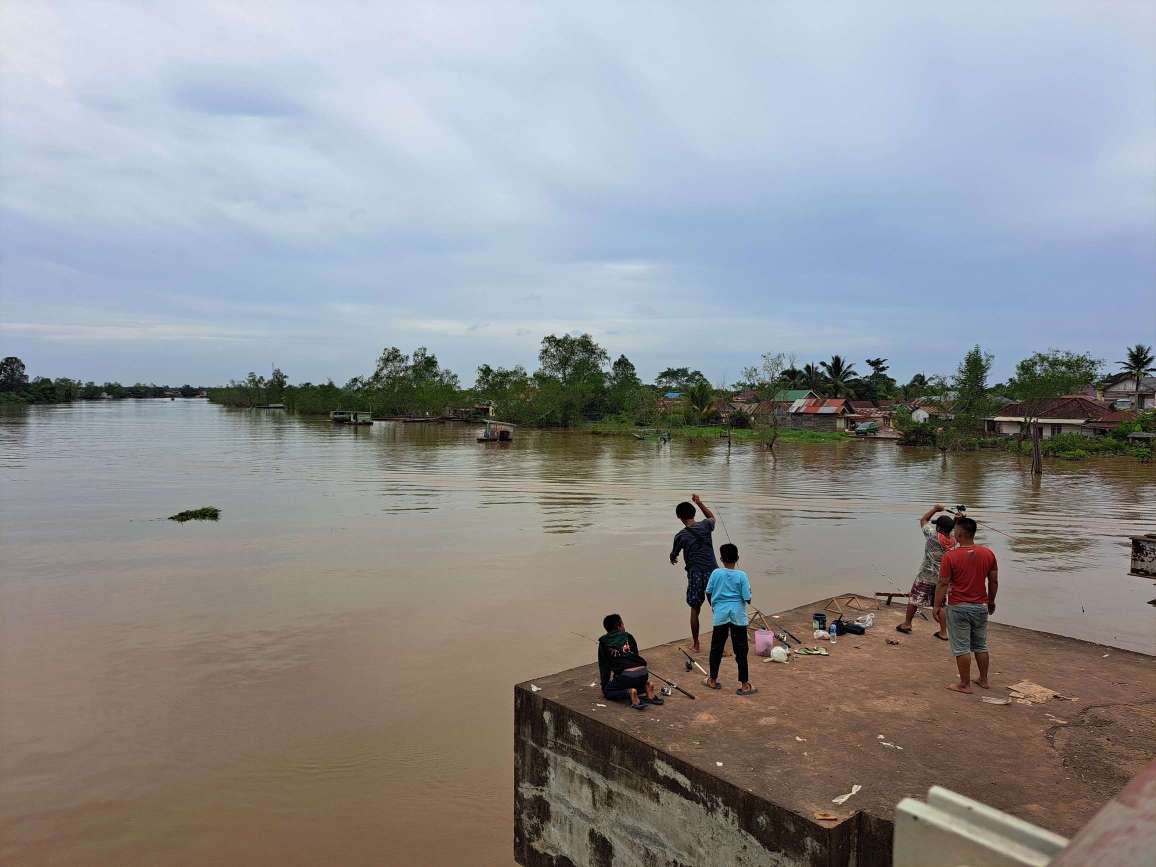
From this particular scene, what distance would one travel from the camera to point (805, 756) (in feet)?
16.4

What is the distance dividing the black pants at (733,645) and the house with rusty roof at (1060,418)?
4966cm

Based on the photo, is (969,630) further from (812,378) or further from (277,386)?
(277,386)

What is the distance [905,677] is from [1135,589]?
9.98 m

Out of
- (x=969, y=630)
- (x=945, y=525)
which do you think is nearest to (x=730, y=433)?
(x=945, y=525)

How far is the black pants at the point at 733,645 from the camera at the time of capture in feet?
20.0

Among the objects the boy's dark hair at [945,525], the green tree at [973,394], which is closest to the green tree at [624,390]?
the green tree at [973,394]

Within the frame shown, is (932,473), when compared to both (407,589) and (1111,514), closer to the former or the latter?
(1111,514)

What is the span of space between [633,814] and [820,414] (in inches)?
2534

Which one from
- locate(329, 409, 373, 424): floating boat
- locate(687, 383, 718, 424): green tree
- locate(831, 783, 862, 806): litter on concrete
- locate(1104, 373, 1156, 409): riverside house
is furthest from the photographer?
locate(329, 409, 373, 424): floating boat

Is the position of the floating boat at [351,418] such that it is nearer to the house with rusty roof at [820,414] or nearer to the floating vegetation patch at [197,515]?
the house with rusty roof at [820,414]

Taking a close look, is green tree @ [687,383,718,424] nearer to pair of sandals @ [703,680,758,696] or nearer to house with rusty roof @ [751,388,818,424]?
house with rusty roof @ [751,388,818,424]

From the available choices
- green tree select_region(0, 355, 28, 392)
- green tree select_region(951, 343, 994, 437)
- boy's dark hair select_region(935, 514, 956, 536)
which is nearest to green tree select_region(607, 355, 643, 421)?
green tree select_region(951, 343, 994, 437)

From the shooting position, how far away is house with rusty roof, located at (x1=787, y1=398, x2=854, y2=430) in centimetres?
6525

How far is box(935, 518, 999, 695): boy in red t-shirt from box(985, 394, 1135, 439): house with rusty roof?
48.5m
